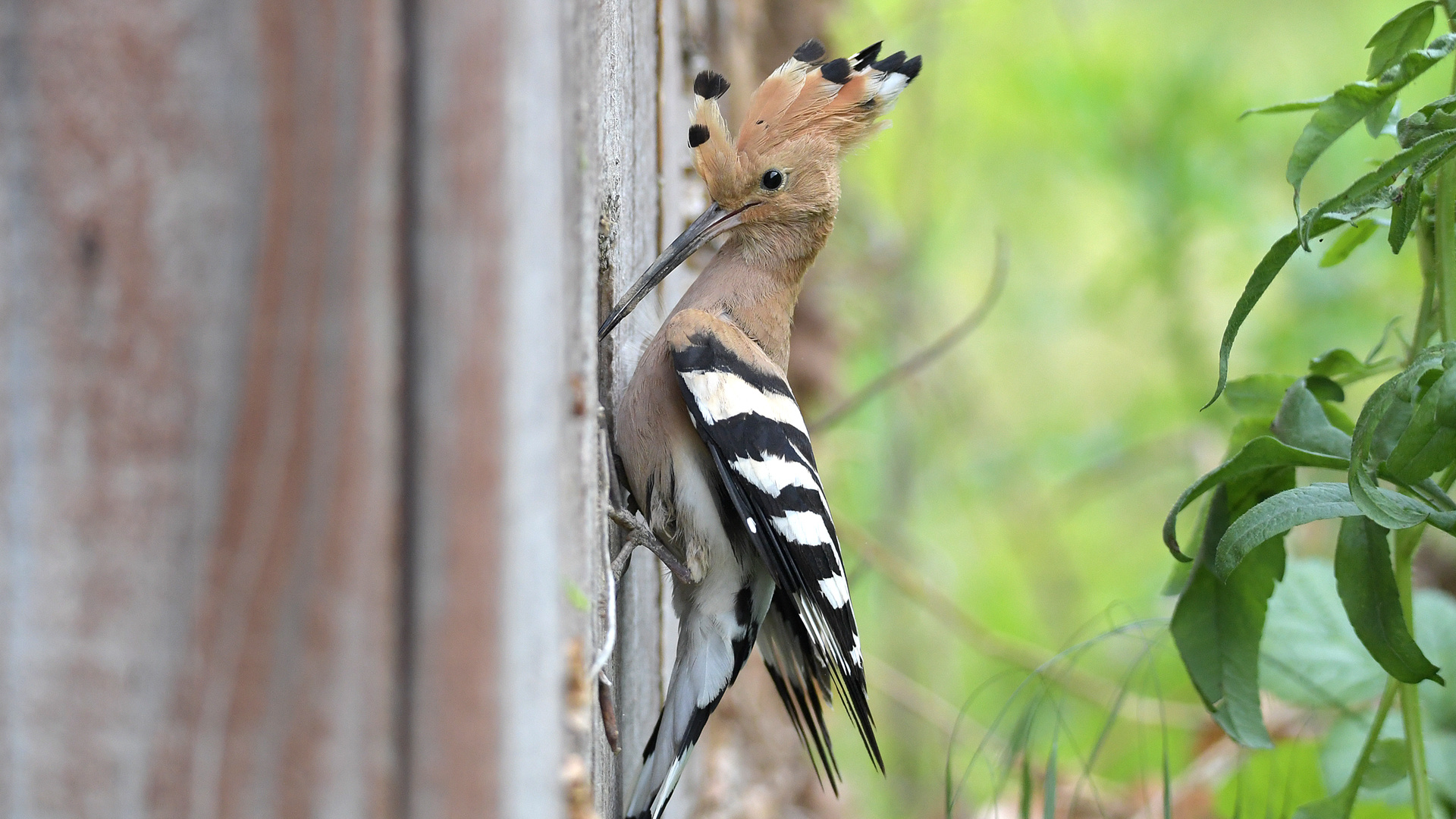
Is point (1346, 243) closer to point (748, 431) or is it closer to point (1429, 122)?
point (1429, 122)

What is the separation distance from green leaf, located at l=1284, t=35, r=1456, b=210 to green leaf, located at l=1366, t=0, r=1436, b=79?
8cm

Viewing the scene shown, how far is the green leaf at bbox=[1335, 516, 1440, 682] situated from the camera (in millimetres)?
1285

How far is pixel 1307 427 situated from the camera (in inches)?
56.4

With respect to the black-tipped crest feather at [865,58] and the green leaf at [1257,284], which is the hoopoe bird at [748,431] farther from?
the green leaf at [1257,284]

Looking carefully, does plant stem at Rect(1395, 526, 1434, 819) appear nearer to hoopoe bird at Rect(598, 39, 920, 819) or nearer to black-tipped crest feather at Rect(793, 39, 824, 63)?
hoopoe bird at Rect(598, 39, 920, 819)

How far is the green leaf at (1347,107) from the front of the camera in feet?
4.09

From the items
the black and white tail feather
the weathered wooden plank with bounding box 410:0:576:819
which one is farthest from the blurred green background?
the weathered wooden plank with bounding box 410:0:576:819

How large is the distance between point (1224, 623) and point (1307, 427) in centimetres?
29

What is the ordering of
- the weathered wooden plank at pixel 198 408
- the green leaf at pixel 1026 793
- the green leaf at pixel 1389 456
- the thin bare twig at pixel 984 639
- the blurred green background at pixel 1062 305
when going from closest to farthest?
the weathered wooden plank at pixel 198 408
the green leaf at pixel 1389 456
the green leaf at pixel 1026 793
the thin bare twig at pixel 984 639
the blurred green background at pixel 1062 305

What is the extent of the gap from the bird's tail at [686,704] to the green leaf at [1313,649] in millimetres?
980

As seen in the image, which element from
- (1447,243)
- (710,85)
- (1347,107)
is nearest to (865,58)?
(710,85)

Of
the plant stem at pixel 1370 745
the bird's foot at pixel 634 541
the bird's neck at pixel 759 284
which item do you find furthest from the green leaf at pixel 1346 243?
the bird's foot at pixel 634 541

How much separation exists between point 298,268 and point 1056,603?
5.08m

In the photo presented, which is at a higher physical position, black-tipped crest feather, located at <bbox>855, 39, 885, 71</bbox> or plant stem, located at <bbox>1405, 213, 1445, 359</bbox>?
black-tipped crest feather, located at <bbox>855, 39, 885, 71</bbox>
